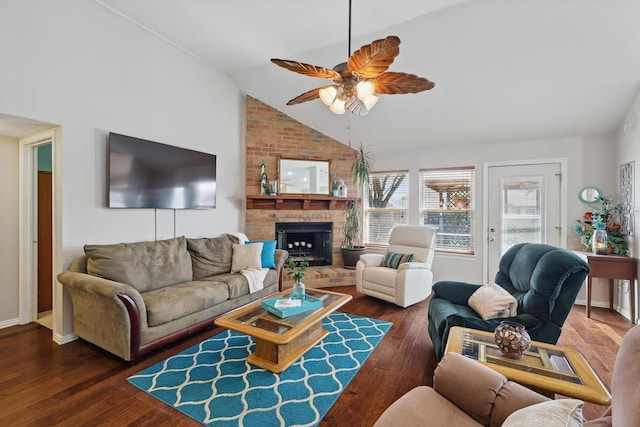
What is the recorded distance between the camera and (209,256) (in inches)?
138

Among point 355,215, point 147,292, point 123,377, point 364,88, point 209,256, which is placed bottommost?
point 123,377

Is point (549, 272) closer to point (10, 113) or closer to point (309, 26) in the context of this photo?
point (309, 26)

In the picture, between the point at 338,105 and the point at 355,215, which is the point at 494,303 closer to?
the point at 338,105

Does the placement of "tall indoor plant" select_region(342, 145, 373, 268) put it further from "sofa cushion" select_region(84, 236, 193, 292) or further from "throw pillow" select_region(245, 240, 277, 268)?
"sofa cushion" select_region(84, 236, 193, 292)

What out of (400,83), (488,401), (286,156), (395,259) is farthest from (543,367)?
(286,156)

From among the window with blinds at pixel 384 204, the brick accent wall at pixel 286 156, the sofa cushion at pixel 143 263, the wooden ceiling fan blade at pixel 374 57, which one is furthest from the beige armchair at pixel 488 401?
the window with blinds at pixel 384 204

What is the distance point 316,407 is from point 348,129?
3.98 m

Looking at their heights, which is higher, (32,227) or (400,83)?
(400,83)

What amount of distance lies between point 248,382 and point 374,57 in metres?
2.37

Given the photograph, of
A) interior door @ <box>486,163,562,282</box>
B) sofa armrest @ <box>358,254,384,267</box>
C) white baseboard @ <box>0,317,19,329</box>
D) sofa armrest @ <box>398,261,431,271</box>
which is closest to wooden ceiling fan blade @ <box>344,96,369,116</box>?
sofa armrest @ <box>398,261,431,271</box>

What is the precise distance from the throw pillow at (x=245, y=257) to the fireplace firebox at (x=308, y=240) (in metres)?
1.08

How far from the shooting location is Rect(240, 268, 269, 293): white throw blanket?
3.35m

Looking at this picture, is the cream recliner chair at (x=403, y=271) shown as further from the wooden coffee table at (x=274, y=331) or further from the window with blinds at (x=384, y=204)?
the wooden coffee table at (x=274, y=331)

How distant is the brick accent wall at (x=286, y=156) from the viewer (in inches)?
183
